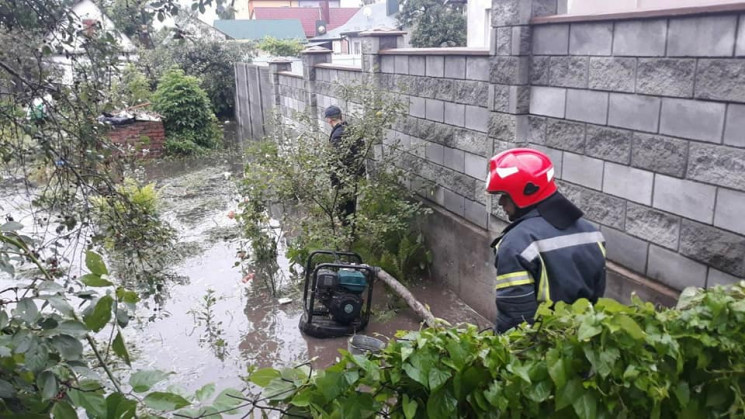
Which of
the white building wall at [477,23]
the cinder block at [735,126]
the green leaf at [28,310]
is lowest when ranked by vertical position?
the green leaf at [28,310]

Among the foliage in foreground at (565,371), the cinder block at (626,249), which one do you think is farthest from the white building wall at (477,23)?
the foliage in foreground at (565,371)

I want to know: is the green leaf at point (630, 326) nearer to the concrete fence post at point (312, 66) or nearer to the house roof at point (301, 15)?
the concrete fence post at point (312, 66)

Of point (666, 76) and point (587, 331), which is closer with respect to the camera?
point (587, 331)

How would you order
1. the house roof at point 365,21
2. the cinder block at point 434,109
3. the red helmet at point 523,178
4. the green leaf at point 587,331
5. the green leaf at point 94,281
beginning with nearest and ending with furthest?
the green leaf at point 587,331, the green leaf at point 94,281, the red helmet at point 523,178, the cinder block at point 434,109, the house roof at point 365,21

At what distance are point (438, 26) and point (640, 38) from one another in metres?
20.4

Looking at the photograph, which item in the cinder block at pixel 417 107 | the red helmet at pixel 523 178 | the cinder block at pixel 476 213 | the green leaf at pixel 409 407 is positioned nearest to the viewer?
the green leaf at pixel 409 407

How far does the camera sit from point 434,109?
21.9 feet

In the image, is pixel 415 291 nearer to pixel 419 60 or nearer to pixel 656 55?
pixel 419 60

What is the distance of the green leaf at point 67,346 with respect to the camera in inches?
64.2

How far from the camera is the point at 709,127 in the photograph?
3471mm

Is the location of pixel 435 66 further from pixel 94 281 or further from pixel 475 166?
pixel 94 281

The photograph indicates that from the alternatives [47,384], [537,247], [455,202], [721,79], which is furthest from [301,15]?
[47,384]

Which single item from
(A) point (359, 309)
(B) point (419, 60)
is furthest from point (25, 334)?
(B) point (419, 60)

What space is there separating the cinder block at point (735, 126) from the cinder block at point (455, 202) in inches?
122
